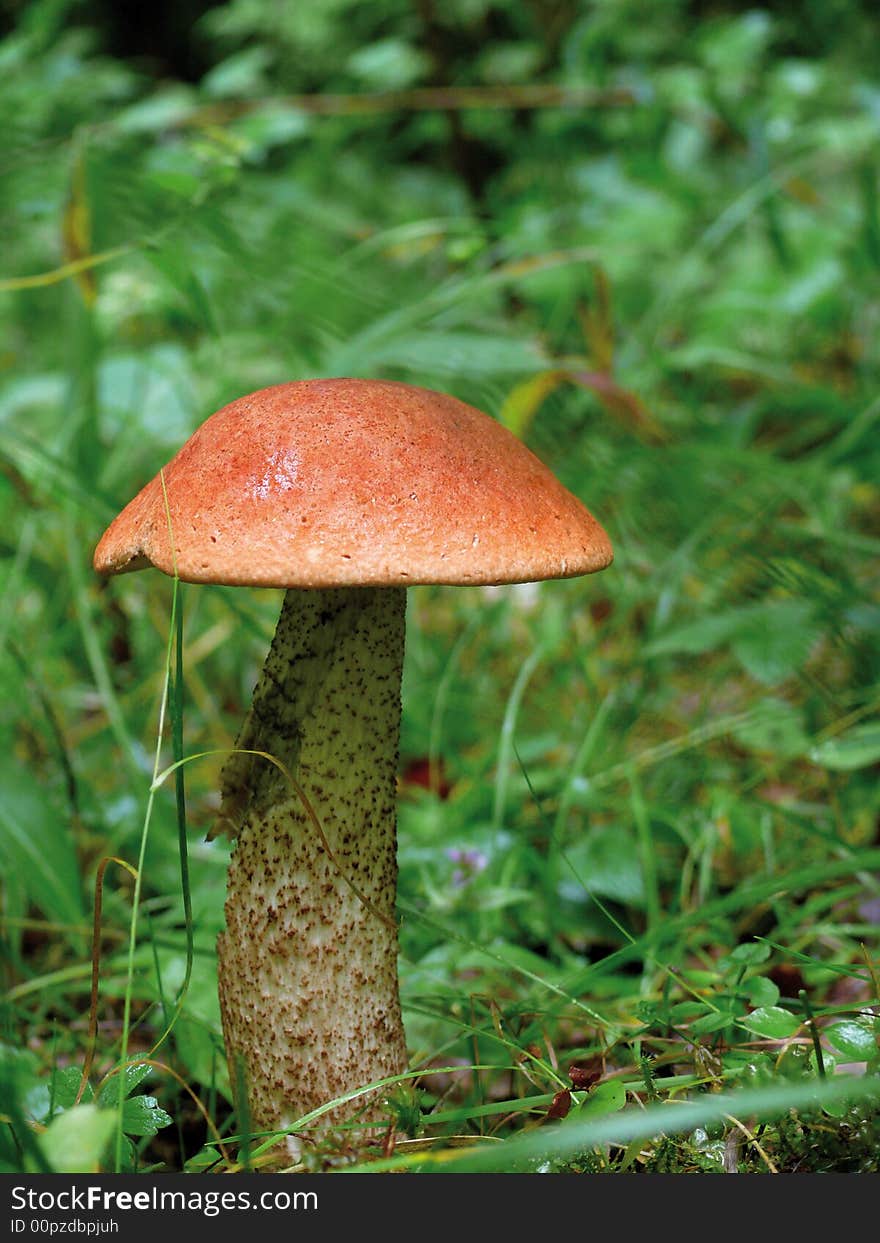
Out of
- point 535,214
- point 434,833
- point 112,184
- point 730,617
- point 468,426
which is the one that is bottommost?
point 434,833

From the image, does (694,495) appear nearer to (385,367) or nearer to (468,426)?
(385,367)

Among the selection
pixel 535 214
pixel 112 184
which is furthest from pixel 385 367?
pixel 535 214

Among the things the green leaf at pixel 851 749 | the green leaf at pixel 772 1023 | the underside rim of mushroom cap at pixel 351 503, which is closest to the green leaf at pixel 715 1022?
the green leaf at pixel 772 1023

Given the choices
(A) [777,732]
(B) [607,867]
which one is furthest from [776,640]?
(B) [607,867]

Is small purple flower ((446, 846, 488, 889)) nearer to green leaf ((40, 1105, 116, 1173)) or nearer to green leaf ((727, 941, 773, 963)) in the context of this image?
green leaf ((727, 941, 773, 963))

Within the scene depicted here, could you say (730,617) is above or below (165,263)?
below

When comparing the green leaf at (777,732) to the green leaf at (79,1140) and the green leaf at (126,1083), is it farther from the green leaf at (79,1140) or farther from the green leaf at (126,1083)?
the green leaf at (79,1140)

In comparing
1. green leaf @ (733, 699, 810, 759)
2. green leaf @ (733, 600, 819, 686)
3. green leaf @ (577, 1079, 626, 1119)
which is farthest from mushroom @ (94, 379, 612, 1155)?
green leaf @ (733, 699, 810, 759)
